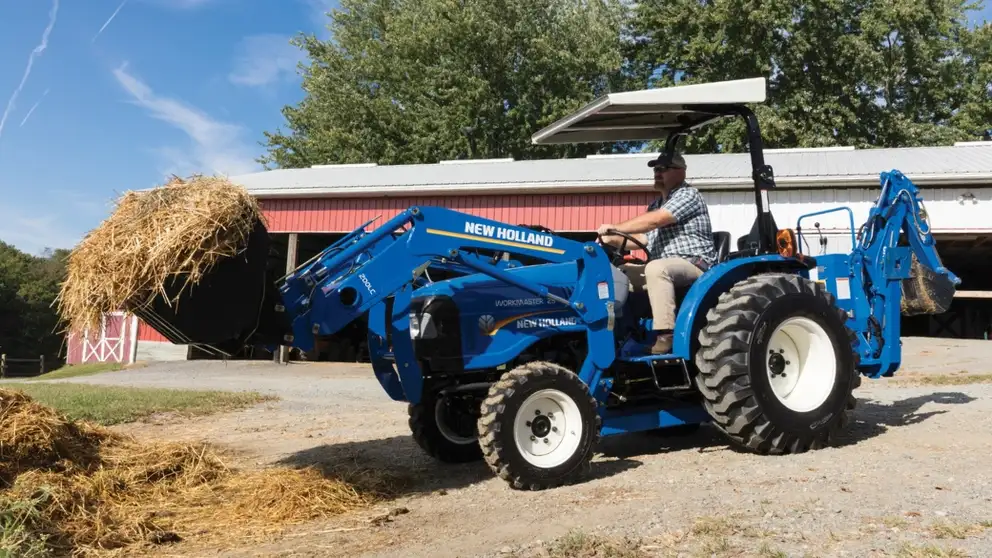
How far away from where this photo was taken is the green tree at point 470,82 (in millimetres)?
31453

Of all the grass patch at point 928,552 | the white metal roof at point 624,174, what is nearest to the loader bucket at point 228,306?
the grass patch at point 928,552

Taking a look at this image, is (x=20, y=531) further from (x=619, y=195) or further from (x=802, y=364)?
(x=619, y=195)

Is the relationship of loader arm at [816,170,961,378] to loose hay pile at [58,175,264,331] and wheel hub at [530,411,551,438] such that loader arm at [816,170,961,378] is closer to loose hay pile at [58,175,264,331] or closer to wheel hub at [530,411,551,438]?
wheel hub at [530,411,551,438]

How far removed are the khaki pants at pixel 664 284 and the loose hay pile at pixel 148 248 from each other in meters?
2.89

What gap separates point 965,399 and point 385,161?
25859 millimetres

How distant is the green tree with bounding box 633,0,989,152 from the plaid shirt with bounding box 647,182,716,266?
75.9 feet

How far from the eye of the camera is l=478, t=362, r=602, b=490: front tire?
16.1 ft

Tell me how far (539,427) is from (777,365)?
2097mm

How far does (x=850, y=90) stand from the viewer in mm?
30031

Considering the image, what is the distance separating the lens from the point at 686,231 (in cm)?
604

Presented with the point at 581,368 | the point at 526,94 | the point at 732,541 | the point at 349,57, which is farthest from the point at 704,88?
the point at 349,57

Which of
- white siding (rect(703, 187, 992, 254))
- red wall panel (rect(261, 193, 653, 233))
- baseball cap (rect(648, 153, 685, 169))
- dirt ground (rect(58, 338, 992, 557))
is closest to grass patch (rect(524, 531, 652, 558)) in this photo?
dirt ground (rect(58, 338, 992, 557))

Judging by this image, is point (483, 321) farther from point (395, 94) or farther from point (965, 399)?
point (395, 94)

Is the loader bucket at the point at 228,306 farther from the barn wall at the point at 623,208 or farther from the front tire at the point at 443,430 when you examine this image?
the barn wall at the point at 623,208
